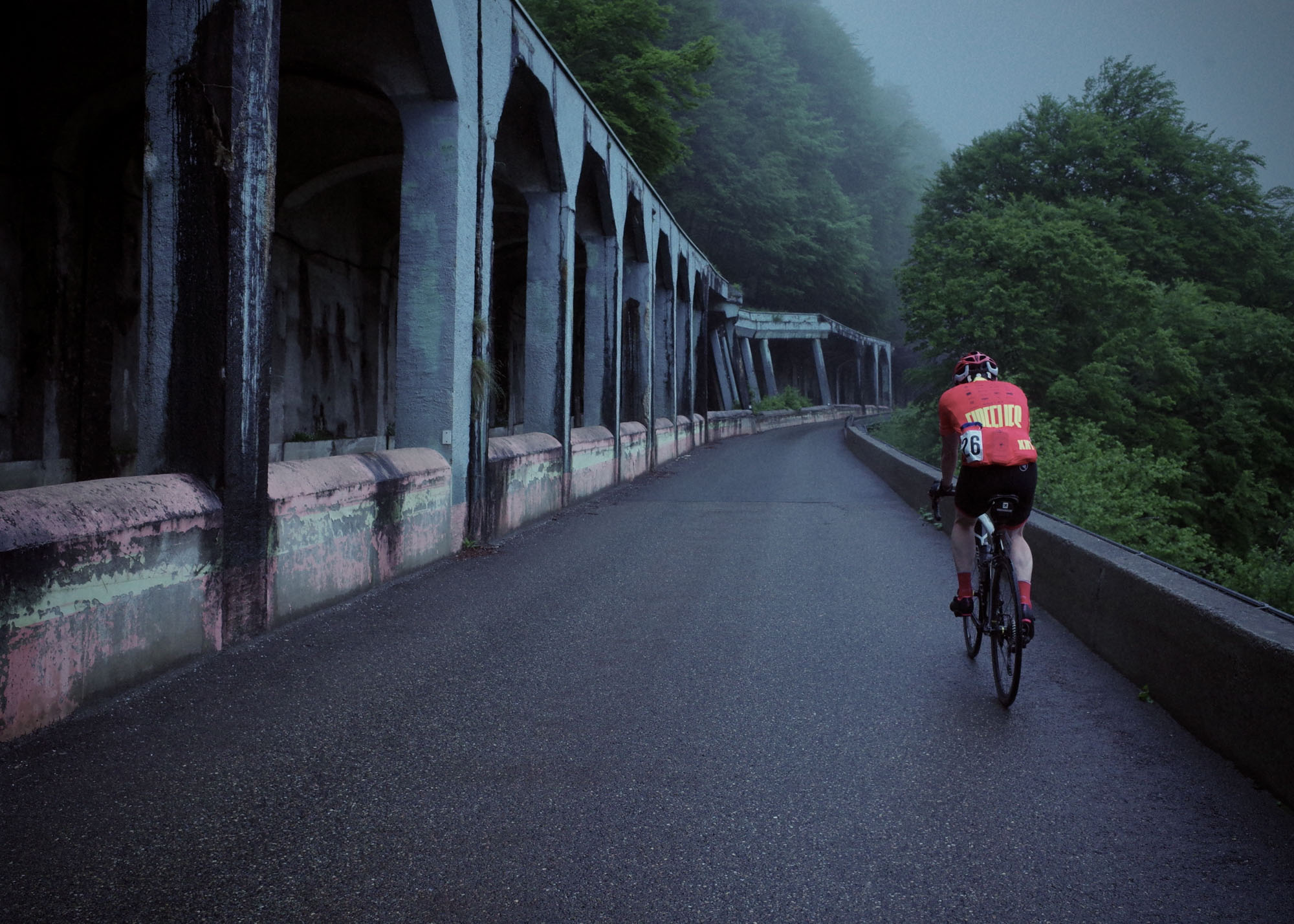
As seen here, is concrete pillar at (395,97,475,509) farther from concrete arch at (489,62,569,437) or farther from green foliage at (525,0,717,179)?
green foliage at (525,0,717,179)

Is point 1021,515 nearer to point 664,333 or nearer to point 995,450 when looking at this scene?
point 995,450

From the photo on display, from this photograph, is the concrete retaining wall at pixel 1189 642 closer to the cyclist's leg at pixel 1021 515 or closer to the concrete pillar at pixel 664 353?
the cyclist's leg at pixel 1021 515

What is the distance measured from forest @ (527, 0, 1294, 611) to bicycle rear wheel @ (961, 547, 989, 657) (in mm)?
5425

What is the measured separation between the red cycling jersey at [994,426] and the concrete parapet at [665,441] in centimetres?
1607

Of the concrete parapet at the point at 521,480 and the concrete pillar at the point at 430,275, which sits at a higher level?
the concrete pillar at the point at 430,275

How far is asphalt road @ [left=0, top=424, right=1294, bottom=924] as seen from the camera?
2660 mm

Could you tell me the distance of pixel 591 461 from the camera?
48.1 feet

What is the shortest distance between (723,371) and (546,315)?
98.4ft

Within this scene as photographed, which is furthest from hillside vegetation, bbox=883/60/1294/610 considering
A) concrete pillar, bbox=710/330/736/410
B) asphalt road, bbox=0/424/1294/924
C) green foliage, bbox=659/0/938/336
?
green foliage, bbox=659/0/938/336

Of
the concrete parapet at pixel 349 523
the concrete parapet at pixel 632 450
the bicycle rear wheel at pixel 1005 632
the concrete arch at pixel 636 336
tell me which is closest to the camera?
the bicycle rear wheel at pixel 1005 632

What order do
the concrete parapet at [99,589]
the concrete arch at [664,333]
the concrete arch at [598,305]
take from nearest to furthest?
the concrete parapet at [99,589], the concrete arch at [598,305], the concrete arch at [664,333]

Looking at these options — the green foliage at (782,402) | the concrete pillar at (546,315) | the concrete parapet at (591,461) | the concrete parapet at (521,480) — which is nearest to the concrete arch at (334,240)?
the concrete pillar at (546,315)

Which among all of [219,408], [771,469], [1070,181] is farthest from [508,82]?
[1070,181]

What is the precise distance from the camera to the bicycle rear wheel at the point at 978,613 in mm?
5062
